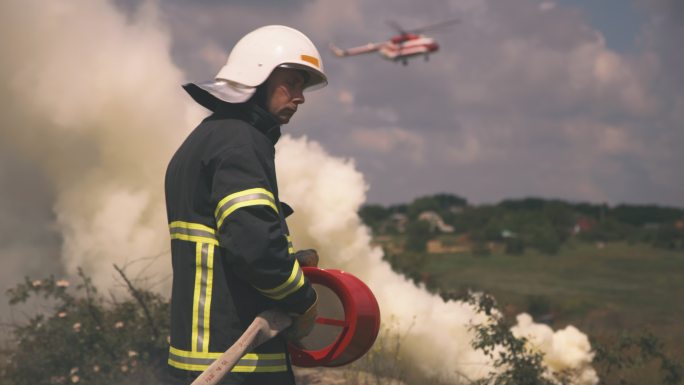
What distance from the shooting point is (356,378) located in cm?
870

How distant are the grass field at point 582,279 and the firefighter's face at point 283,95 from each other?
16459 mm

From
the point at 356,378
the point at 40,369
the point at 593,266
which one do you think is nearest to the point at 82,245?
the point at 40,369

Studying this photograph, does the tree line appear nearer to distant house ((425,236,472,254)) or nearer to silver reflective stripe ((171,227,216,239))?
distant house ((425,236,472,254))

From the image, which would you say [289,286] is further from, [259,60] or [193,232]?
[259,60]

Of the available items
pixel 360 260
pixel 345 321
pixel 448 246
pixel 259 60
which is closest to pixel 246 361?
pixel 345 321

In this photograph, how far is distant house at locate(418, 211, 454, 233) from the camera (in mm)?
75688

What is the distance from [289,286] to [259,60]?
1.10m

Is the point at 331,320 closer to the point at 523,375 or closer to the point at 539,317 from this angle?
the point at 523,375

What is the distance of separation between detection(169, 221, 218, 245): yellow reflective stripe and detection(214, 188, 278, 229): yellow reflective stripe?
0.20 metres

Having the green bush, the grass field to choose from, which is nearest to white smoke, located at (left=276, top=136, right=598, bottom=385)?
the green bush

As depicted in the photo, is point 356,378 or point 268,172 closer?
point 268,172

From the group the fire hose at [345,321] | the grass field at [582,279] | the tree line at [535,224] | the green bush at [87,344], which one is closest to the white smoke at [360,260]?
the green bush at [87,344]

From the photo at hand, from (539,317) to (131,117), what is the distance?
23.9m

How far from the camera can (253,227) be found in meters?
3.52
